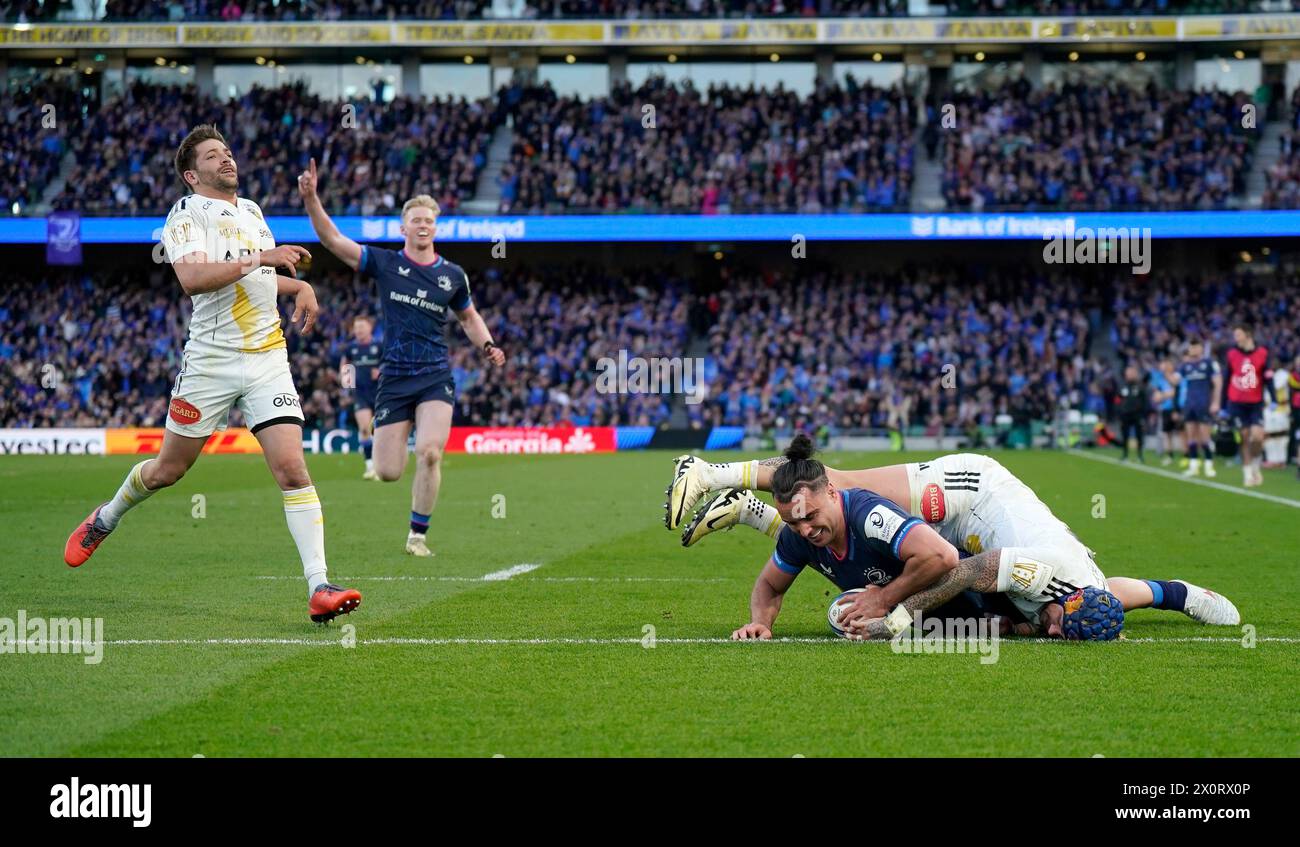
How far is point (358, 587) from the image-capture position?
376 inches

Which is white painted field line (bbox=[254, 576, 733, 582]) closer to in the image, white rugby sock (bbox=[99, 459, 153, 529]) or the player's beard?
white rugby sock (bbox=[99, 459, 153, 529])

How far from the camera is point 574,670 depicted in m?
6.32

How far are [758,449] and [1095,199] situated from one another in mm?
12414

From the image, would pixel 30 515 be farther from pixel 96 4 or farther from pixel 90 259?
pixel 96 4

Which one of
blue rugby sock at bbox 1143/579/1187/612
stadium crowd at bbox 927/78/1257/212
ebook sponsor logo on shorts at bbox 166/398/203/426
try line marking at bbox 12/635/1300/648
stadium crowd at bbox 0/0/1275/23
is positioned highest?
stadium crowd at bbox 0/0/1275/23

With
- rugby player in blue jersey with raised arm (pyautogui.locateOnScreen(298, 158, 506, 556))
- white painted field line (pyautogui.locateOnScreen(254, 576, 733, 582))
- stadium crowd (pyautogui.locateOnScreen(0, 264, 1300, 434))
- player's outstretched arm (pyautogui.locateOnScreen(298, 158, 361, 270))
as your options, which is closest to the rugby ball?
white painted field line (pyautogui.locateOnScreen(254, 576, 733, 582))

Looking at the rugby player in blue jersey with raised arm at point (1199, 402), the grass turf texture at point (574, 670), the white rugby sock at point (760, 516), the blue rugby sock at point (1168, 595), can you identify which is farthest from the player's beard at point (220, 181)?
the rugby player in blue jersey with raised arm at point (1199, 402)

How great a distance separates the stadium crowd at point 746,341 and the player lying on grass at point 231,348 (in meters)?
28.8

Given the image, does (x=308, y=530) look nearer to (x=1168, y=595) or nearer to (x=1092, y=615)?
(x=1092, y=615)

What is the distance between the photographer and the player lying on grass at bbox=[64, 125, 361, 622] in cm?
773
